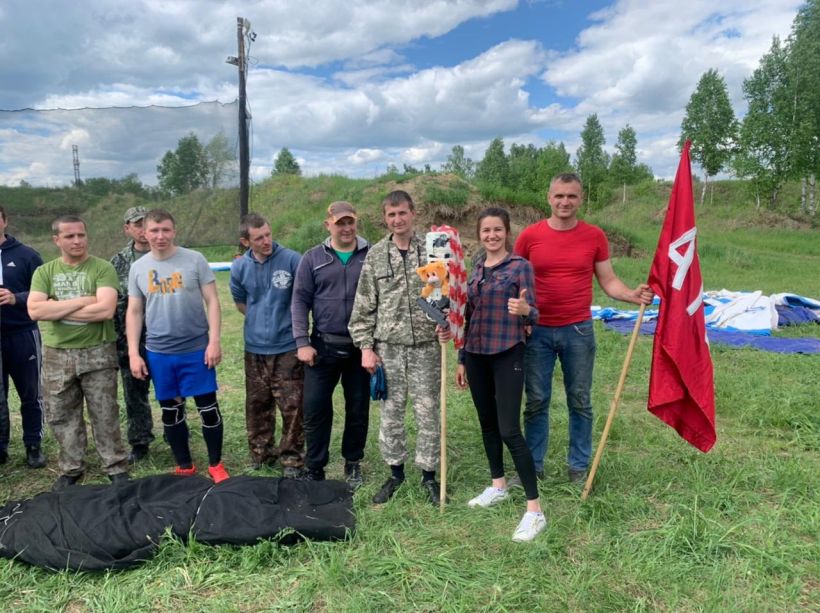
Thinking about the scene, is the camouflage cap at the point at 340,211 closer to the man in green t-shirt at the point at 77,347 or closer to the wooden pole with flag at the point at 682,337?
the man in green t-shirt at the point at 77,347

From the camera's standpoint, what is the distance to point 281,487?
3.11 meters

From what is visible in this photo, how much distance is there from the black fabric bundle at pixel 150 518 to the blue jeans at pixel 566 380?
1.20 m

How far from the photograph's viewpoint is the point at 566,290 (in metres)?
3.13

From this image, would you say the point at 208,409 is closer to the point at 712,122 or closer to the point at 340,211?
the point at 340,211

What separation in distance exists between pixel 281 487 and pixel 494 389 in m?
1.29

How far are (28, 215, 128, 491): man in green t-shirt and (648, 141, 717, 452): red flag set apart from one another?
3.18 metres

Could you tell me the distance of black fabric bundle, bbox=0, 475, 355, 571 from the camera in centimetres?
262

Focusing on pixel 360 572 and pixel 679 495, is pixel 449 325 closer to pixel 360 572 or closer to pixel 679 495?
pixel 360 572

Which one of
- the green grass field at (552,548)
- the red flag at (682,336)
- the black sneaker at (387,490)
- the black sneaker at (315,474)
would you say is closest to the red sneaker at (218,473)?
the green grass field at (552,548)

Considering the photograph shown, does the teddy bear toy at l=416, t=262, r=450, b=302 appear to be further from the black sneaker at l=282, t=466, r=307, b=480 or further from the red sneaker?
the red sneaker

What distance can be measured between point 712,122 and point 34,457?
108 feet

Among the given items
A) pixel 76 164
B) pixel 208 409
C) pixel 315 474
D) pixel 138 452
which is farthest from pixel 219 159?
pixel 315 474

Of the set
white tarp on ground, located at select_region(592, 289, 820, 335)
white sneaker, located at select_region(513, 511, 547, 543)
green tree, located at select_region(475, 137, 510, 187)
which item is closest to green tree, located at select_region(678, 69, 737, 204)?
green tree, located at select_region(475, 137, 510, 187)

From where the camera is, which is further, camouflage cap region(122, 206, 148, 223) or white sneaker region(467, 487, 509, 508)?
camouflage cap region(122, 206, 148, 223)
